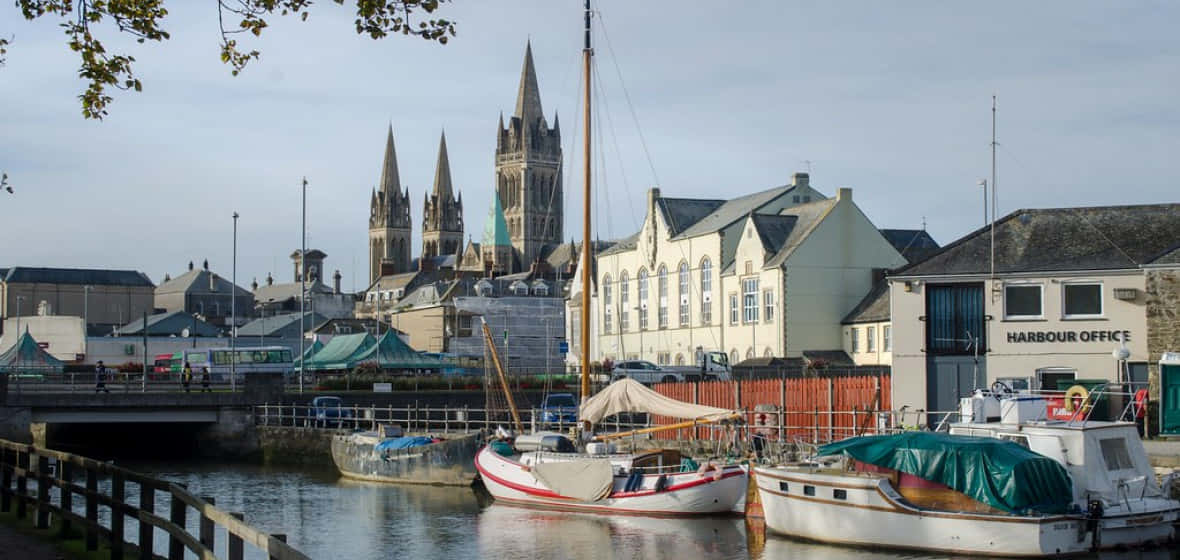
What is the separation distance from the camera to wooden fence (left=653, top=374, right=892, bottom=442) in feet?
135

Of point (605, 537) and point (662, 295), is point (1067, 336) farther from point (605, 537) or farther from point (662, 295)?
point (662, 295)

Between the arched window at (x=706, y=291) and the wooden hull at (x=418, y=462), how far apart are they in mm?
33961

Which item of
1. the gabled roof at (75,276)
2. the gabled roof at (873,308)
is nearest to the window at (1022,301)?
the gabled roof at (873,308)

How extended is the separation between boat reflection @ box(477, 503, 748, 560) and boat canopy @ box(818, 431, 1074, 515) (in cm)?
427

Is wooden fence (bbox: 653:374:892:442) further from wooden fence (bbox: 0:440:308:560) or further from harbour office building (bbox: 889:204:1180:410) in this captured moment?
wooden fence (bbox: 0:440:308:560)

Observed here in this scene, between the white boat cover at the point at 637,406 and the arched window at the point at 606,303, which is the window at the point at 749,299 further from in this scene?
the white boat cover at the point at 637,406

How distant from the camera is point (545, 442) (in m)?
40.5

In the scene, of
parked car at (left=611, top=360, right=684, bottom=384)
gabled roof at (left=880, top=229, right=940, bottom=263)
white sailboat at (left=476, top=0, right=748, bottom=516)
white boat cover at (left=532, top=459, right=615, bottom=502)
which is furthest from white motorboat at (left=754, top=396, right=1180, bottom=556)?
gabled roof at (left=880, top=229, right=940, bottom=263)

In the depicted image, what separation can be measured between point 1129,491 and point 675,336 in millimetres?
57816

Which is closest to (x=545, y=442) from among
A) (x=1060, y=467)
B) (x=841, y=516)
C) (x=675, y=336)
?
(x=841, y=516)

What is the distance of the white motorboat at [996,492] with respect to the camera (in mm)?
27594

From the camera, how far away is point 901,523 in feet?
95.3

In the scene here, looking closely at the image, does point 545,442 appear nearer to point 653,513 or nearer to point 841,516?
point 653,513

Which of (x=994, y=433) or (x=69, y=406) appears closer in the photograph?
(x=994, y=433)
